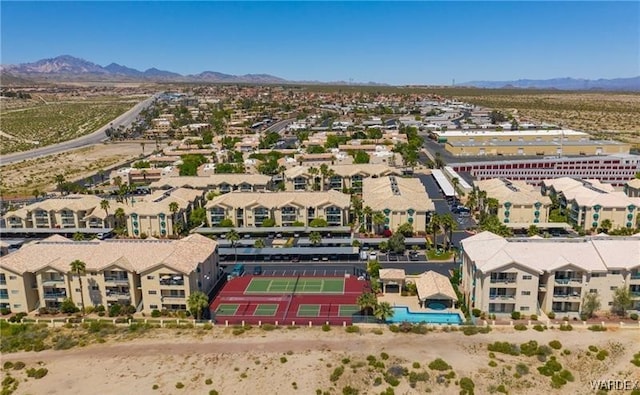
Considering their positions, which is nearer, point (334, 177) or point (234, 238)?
point (234, 238)

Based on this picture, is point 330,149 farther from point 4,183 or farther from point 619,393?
point 619,393

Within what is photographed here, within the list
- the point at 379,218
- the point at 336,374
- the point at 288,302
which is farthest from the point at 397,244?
the point at 336,374

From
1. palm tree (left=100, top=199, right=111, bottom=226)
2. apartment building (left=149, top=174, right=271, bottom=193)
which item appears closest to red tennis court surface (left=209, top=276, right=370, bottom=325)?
palm tree (left=100, top=199, right=111, bottom=226)

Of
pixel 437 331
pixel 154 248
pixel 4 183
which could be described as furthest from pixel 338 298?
pixel 4 183

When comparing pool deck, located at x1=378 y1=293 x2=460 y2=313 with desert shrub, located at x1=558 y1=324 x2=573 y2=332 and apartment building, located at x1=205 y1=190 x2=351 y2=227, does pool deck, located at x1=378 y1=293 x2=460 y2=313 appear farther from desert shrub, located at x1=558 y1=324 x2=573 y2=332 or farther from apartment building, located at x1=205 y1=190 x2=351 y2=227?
apartment building, located at x1=205 y1=190 x2=351 y2=227

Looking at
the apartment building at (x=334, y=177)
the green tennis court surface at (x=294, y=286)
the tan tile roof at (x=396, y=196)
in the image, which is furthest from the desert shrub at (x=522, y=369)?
the apartment building at (x=334, y=177)

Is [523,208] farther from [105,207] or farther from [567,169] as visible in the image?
[105,207]

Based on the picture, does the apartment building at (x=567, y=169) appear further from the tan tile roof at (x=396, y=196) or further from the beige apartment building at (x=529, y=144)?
the tan tile roof at (x=396, y=196)
